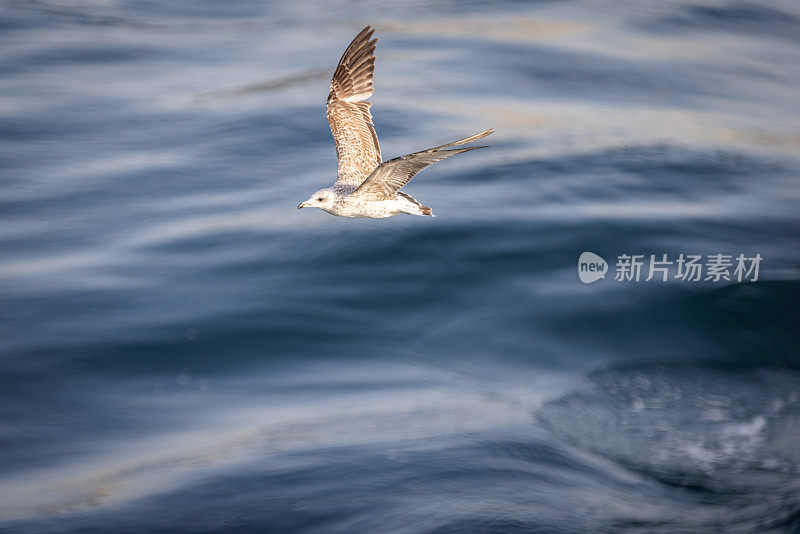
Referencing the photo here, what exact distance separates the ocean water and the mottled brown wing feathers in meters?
2.83

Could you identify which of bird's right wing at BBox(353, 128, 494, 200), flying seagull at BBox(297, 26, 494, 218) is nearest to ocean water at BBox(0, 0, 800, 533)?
flying seagull at BBox(297, 26, 494, 218)

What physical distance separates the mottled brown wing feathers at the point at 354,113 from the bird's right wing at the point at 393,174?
1533mm

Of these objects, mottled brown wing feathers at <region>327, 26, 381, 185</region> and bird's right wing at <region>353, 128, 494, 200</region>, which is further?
mottled brown wing feathers at <region>327, 26, 381, 185</region>

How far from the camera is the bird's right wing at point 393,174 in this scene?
25.1 ft

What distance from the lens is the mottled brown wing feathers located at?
34.6 feet

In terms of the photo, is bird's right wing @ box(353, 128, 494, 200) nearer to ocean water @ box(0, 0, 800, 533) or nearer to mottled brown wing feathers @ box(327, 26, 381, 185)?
mottled brown wing feathers @ box(327, 26, 381, 185)

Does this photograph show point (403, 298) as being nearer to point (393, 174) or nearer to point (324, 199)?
point (324, 199)

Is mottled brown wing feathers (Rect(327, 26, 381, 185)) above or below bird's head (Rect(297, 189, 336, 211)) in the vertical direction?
above

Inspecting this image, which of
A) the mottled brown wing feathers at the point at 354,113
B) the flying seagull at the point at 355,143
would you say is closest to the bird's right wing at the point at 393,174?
the flying seagull at the point at 355,143

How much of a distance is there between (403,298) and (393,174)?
5.45 metres

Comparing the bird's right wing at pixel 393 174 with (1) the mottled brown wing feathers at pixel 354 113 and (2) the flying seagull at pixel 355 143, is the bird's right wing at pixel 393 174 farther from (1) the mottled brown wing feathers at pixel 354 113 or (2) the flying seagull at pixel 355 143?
(1) the mottled brown wing feathers at pixel 354 113

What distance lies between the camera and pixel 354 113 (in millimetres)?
10828

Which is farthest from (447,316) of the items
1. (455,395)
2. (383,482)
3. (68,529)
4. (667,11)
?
(667,11)

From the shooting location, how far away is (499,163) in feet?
58.5
